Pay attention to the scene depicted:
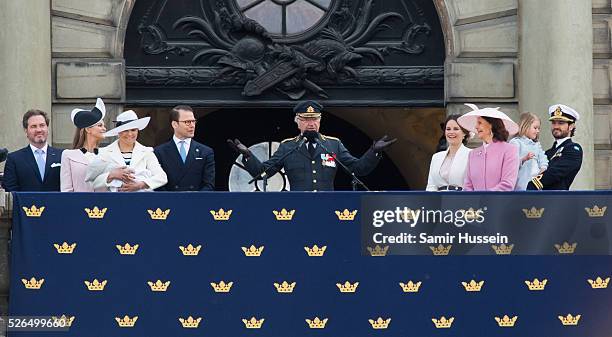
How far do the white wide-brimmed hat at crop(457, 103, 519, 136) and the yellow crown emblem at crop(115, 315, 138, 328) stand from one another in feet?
11.9

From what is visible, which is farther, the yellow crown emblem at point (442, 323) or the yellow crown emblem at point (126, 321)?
the yellow crown emblem at point (442, 323)

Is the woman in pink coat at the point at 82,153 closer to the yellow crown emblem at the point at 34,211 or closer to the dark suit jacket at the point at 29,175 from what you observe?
the dark suit jacket at the point at 29,175

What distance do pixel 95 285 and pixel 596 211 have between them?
435cm

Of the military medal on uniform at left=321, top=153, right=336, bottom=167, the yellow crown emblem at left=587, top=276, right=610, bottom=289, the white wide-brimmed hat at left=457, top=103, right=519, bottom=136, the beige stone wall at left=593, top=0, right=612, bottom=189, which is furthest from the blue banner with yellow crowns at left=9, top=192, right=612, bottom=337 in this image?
the beige stone wall at left=593, top=0, right=612, bottom=189

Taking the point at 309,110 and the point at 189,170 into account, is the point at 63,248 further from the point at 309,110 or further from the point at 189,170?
the point at 309,110

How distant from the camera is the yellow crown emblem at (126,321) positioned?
50.2ft

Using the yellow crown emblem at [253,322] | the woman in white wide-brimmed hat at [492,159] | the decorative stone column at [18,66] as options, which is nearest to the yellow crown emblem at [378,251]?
the yellow crown emblem at [253,322]

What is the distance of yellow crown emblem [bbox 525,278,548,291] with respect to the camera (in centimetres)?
1552

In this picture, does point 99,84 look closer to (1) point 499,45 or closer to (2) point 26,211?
(1) point 499,45

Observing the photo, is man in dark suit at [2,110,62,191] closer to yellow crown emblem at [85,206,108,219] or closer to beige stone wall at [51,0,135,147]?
yellow crown emblem at [85,206,108,219]

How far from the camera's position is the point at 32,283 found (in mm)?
15273

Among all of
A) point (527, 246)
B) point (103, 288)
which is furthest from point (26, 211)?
point (527, 246)

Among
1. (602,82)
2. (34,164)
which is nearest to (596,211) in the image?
(34,164)

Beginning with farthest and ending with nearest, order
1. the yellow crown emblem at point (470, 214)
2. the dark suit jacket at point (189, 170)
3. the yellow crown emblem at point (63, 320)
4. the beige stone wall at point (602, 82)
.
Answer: the beige stone wall at point (602, 82), the dark suit jacket at point (189, 170), the yellow crown emblem at point (470, 214), the yellow crown emblem at point (63, 320)
